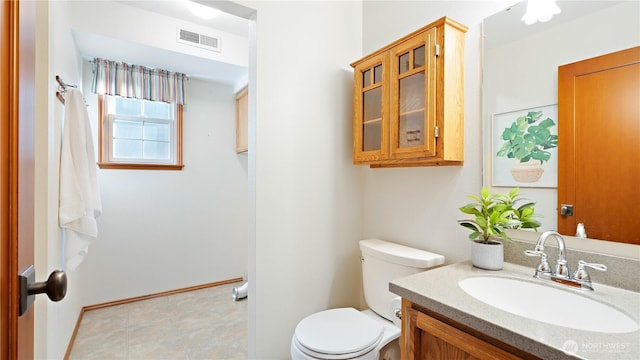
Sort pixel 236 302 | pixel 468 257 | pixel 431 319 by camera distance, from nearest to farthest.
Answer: pixel 431 319
pixel 468 257
pixel 236 302

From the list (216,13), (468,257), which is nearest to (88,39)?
(216,13)

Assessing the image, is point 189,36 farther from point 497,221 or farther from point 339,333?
point 497,221

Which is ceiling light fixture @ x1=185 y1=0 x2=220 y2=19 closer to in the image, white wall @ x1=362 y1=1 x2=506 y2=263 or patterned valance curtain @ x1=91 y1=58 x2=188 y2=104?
patterned valance curtain @ x1=91 y1=58 x2=188 y2=104

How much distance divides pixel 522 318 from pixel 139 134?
339 cm

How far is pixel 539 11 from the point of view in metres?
1.21

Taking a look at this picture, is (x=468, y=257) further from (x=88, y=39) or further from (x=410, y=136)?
(x=88, y=39)

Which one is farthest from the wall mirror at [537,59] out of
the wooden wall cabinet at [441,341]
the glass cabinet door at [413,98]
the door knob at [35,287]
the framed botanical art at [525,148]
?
the door knob at [35,287]

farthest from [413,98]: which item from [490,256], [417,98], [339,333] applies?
[339,333]

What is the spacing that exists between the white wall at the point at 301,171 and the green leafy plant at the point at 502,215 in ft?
2.90

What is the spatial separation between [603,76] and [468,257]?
867 millimetres

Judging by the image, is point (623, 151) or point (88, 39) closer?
point (623, 151)

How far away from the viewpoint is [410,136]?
5.00 ft

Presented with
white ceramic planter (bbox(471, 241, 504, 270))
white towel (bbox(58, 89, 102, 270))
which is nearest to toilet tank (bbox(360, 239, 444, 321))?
white ceramic planter (bbox(471, 241, 504, 270))

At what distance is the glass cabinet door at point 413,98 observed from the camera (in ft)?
4.57
